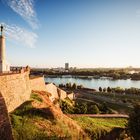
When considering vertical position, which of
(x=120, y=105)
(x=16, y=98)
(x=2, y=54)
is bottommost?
(x=120, y=105)

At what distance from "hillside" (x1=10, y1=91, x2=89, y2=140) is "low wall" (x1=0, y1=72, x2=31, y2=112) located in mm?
421

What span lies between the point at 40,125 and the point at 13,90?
2877mm

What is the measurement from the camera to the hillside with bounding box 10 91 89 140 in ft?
30.3

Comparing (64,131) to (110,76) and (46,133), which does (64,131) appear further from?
(110,76)

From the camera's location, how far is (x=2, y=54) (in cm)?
1848

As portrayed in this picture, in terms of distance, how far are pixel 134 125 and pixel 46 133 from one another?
20.0 ft

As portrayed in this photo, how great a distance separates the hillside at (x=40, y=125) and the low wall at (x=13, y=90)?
0.42 meters

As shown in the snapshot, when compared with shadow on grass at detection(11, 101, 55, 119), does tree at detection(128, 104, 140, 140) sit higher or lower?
lower

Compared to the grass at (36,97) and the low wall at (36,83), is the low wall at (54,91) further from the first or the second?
the grass at (36,97)

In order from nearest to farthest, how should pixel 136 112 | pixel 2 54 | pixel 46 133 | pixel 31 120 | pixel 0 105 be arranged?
pixel 0 105
pixel 46 133
pixel 31 120
pixel 136 112
pixel 2 54

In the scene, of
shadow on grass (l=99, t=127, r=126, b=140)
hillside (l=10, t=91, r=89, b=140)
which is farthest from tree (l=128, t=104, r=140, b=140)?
hillside (l=10, t=91, r=89, b=140)

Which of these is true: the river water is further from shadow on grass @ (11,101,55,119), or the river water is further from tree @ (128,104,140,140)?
shadow on grass @ (11,101,55,119)

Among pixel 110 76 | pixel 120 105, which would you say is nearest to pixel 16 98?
pixel 120 105

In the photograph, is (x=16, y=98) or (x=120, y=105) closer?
(x=16, y=98)
